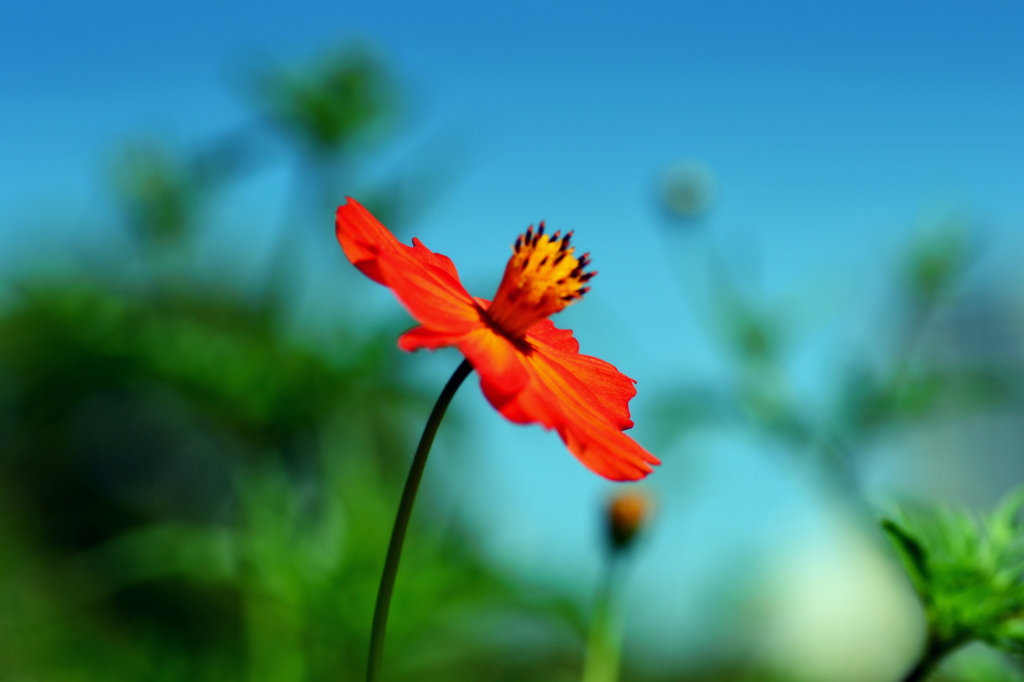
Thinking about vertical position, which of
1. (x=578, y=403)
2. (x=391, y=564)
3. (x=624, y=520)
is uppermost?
(x=624, y=520)

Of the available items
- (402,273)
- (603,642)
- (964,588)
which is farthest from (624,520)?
(402,273)

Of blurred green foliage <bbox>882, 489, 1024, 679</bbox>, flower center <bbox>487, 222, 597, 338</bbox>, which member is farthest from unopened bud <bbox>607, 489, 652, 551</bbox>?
flower center <bbox>487, 222, 597, 338</bbox>

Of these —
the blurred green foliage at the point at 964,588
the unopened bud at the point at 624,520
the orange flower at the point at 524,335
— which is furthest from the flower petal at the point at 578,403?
the unopened bud at the point at 624,520

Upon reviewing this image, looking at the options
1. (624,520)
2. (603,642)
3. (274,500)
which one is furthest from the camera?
(274,500)

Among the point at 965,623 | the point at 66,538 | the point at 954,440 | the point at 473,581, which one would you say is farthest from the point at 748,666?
the point at 954,440

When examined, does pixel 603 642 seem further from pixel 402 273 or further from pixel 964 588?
pixel 402 273

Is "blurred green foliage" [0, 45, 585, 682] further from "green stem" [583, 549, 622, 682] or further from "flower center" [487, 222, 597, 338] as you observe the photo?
"flower center" [487, 222, 597, 338]
